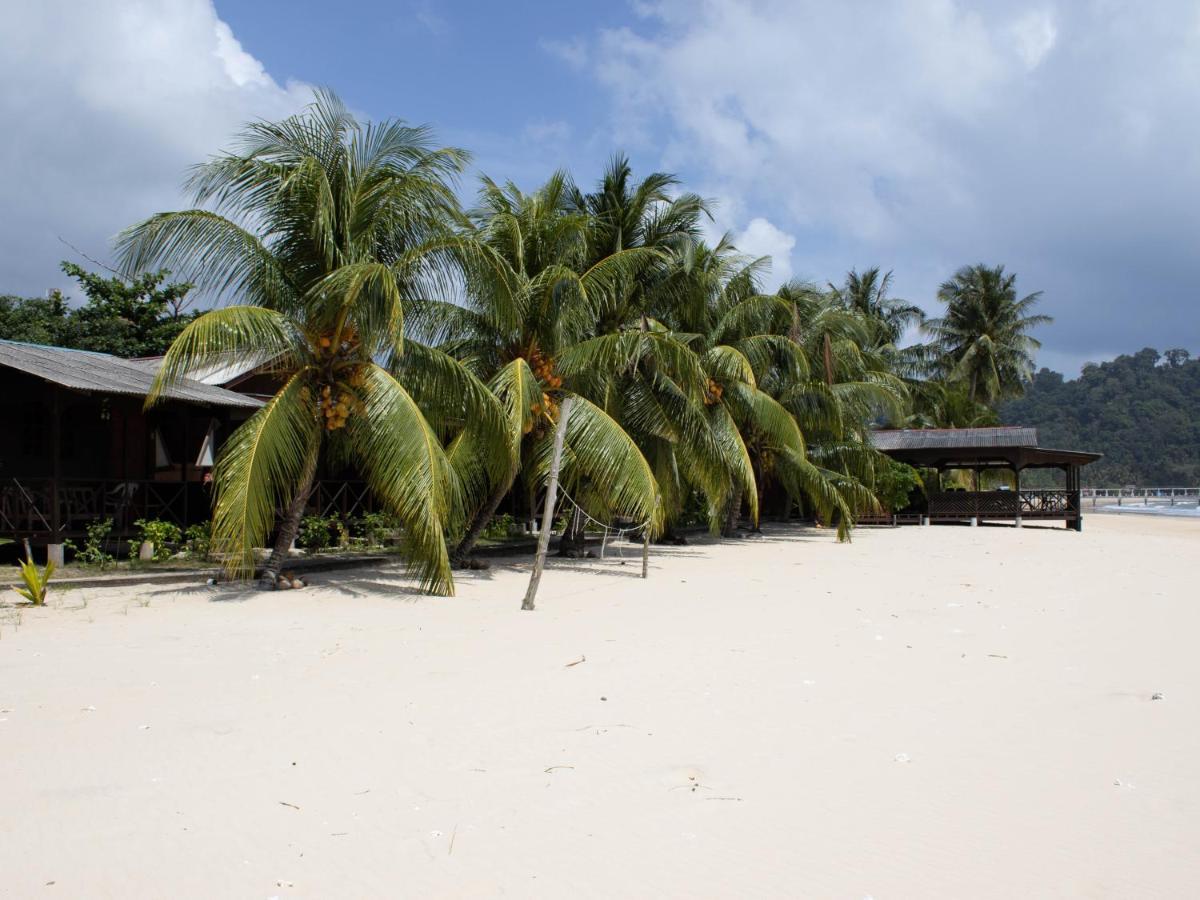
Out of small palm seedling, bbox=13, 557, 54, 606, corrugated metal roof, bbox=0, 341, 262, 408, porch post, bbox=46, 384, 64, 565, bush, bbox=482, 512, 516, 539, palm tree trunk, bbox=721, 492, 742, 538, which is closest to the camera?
small palm seedling, bbox=13, 557, 54, 606

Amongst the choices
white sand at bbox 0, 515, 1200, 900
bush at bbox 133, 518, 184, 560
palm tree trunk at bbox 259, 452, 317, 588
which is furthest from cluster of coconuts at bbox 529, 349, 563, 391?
bush at bbox 133, 518, 184, 560

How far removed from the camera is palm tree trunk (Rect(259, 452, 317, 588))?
11.1m

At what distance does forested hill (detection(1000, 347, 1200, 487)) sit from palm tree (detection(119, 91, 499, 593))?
9252 centimetres

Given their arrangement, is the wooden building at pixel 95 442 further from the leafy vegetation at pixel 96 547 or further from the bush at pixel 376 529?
the bush at pixel 376 529

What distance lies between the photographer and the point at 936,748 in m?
4.94

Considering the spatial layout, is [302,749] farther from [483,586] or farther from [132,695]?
[483,586]

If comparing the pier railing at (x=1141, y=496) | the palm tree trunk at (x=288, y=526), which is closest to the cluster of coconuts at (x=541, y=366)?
the palm tree trunk at (x=288, y=526)

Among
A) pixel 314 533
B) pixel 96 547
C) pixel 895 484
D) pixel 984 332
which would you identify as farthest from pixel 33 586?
pixel 984 332

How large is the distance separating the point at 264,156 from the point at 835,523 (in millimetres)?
22975

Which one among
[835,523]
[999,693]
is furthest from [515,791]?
[835,523]

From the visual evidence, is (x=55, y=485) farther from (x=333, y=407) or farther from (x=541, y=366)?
(x=541, y=366)

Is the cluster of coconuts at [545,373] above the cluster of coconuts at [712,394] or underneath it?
underneath

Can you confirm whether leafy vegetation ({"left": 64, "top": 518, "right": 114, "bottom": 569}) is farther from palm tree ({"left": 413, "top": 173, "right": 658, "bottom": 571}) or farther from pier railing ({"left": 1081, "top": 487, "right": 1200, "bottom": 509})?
pier railing ({"left": 1081, "top": 487, "right": 1200, "bottom": 509})

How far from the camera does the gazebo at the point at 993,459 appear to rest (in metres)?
29.4
